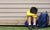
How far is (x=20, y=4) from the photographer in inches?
153

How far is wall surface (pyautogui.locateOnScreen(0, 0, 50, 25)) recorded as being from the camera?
386 centimetres

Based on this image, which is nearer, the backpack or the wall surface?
the backpack

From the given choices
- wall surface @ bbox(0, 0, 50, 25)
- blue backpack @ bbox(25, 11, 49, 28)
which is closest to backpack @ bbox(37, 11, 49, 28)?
blue backpack @ bbox(25, 11, 49, 28)

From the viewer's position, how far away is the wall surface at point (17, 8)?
12.7 ft

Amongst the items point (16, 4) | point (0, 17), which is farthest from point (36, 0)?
point (0, 17)

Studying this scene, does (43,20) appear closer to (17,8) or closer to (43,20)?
(43,20)

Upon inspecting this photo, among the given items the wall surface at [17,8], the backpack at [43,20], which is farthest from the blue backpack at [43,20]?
the wall surface at [17,8]

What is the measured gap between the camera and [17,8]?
12.8ft

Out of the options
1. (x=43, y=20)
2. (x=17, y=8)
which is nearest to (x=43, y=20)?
(x=43, y=20)

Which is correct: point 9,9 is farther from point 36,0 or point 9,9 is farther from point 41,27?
point 41,27

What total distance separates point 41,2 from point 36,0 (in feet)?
0.75

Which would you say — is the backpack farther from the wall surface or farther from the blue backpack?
the wall surface

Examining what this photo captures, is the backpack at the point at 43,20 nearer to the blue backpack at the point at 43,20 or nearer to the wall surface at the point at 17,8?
the blue backpack at the point at 43,20

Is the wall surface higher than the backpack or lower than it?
higher
